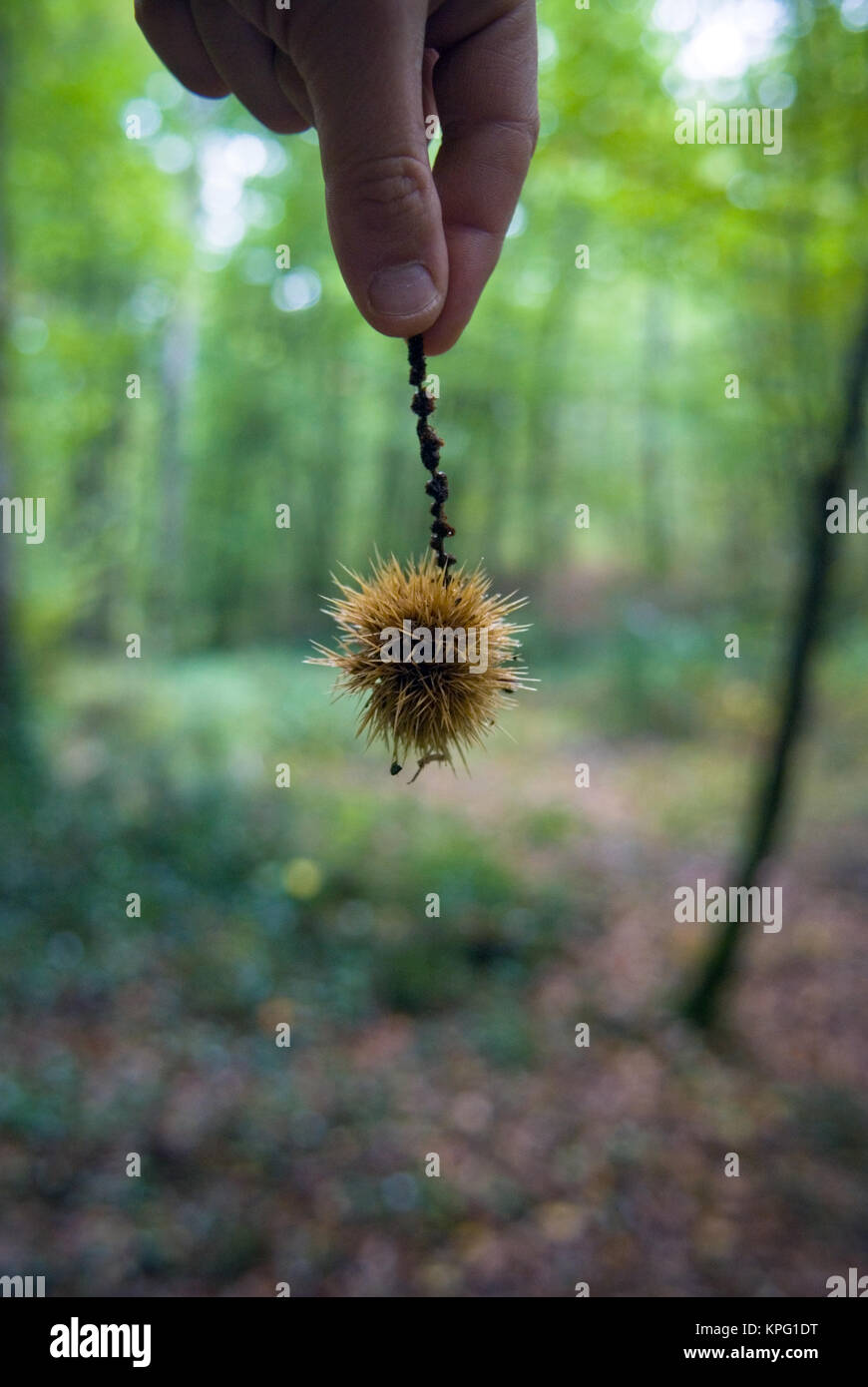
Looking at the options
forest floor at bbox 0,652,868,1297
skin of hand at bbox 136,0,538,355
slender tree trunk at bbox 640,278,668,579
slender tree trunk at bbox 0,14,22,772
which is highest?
slender tree trunk at bbox 640,278,668,579

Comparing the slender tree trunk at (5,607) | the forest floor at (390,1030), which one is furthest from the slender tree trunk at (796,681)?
the slender tree trunk at (5,607)

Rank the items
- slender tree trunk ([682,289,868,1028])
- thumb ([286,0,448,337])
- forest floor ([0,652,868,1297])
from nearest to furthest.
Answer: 1. thumb ([286,0,448,337])
2. forest floor ([0,652,868,1297])
3. slender tree trunk ([682,289,868,1028])

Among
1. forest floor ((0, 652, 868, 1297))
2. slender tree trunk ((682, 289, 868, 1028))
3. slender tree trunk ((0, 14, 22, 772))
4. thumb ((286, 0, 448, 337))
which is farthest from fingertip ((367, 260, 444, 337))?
slender tree trunk ((0, 14, 22, 772))

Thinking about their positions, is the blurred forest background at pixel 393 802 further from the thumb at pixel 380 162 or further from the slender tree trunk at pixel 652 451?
the slender tree trunk at pixel 652 451

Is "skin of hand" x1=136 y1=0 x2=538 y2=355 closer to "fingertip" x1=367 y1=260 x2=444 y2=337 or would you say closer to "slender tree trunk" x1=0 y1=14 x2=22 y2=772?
"fingertip" x1=367 y1=260 x2=444 y2=337

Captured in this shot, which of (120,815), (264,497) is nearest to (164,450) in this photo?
(264,497)

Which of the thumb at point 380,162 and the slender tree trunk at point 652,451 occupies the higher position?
the slender tree trunk at point 652,451
